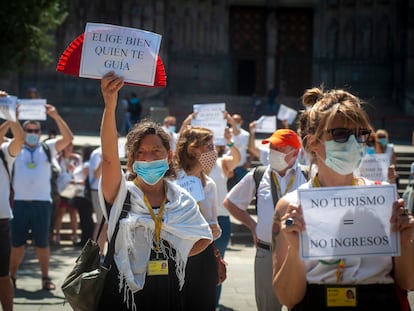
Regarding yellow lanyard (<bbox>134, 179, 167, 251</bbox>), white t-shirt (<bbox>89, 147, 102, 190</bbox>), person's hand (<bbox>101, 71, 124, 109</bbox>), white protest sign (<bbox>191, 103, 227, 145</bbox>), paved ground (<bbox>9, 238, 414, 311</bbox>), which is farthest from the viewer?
white t-shirt (<bbox>89, 147, 102, 190</bbox>)

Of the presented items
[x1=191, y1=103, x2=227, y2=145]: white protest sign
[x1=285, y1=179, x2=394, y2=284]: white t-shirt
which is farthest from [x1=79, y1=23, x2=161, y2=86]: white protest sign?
[x1=191, y1=103, x2=227, y2=145]: white protest sign

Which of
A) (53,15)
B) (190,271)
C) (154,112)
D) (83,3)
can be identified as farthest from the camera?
(83,3)

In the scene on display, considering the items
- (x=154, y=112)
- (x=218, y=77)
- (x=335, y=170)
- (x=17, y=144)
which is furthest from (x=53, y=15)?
(x=335, y=170)

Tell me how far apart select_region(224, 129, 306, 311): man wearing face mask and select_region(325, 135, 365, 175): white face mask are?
243 cm

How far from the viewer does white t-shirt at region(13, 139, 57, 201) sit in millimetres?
9438

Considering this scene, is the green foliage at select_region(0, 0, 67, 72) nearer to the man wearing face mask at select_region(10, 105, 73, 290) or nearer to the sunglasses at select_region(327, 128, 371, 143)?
the man wearing face mask at select_region(10, 105, 73, 290)

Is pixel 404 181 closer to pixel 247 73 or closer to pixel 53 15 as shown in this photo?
pixel 53 15

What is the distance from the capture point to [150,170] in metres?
4.48

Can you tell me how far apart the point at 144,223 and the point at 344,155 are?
4.74 ft

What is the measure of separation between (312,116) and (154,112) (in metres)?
16.3

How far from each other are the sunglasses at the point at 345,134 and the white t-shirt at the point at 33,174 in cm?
661

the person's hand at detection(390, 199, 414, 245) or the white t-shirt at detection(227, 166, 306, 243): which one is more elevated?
the person's hand at detection(390, 199, 414, 245)

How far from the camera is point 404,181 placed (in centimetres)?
1780

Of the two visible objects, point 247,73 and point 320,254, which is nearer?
point 320,254
